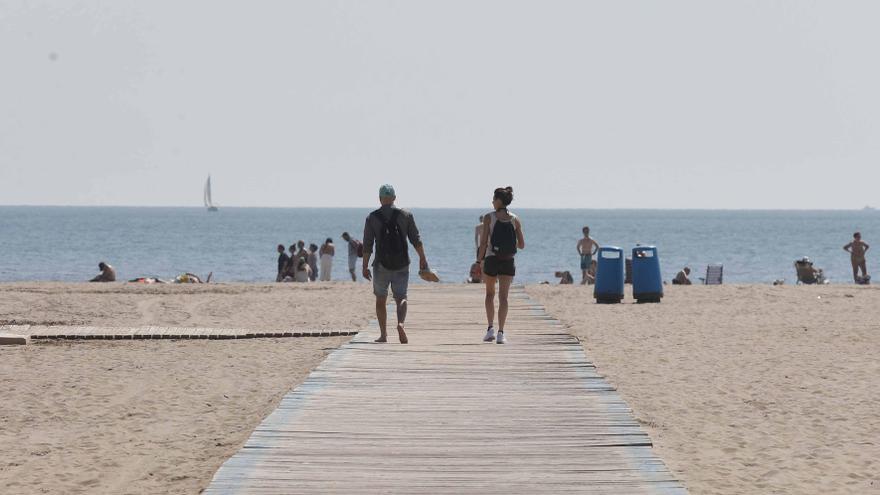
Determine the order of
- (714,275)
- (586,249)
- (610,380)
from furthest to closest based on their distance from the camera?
(714,275) → (586,249) → (610,380)

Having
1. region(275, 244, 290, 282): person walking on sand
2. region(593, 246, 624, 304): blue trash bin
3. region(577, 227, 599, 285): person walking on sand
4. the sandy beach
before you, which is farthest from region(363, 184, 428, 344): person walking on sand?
region(275, 244, 290, 282): person walking on sand

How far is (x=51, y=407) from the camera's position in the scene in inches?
414

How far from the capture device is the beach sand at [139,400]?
793cm

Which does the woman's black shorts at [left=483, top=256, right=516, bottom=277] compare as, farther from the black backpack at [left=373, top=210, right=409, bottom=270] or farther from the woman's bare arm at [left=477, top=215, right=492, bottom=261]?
the black backpack at [left=373, top=210, right=409, bottom=270]

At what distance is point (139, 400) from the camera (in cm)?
1097

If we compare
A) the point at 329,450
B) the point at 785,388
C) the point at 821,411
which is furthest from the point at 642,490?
the point at 785,388

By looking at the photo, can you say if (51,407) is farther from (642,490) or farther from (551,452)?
(642,490)

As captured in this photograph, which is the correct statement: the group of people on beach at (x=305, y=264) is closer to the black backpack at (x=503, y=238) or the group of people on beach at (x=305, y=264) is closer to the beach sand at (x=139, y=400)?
the beach sand at (x=139, y=400)

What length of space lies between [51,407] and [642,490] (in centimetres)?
621

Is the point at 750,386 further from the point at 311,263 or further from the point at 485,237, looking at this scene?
the point at 311,263

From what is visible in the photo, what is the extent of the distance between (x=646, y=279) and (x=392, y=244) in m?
12.2

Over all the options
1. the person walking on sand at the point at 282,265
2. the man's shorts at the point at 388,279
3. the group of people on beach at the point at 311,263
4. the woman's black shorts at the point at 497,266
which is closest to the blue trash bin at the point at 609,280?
the group of people on beach at the point at 311,263

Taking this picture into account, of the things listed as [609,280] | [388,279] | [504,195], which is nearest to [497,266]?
[504,195]

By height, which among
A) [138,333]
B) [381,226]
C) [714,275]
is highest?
[381,226]
